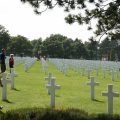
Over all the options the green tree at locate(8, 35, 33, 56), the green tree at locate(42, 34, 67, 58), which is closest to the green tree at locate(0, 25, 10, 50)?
the green tree at locate(8, 35, 33, 56)

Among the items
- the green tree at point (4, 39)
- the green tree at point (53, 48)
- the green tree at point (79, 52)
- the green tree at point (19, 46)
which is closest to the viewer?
the green tree at point (4, 39)

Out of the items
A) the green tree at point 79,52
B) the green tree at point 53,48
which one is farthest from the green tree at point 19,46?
the green tree at point 79,52

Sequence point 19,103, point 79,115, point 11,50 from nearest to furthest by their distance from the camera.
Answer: point 79,115, point 19,103, point 11,50

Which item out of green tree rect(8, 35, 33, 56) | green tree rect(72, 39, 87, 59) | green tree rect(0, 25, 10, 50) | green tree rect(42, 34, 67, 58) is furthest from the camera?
green tree rect(42, 34, 67, 58)

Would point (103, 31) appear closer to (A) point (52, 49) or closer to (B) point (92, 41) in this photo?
(B) point (92, 41)

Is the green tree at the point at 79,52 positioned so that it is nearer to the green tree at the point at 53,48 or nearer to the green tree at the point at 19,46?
the green tree at the point at 53,48

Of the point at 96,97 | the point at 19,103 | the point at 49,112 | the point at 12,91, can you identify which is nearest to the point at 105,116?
the point at 49,112

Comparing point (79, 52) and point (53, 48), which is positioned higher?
point (53, 48)

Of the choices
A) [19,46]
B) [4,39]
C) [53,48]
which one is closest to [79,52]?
[53,48]

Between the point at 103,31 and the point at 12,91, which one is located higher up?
the point at 103,31

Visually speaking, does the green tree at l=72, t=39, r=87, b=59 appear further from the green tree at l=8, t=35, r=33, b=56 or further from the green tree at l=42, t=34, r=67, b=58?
the green tree at l=8, t=35, r=33, b=56

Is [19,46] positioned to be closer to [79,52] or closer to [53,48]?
[53,48]

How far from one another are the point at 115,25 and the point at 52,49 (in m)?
125

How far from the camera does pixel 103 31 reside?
12.3 metres
